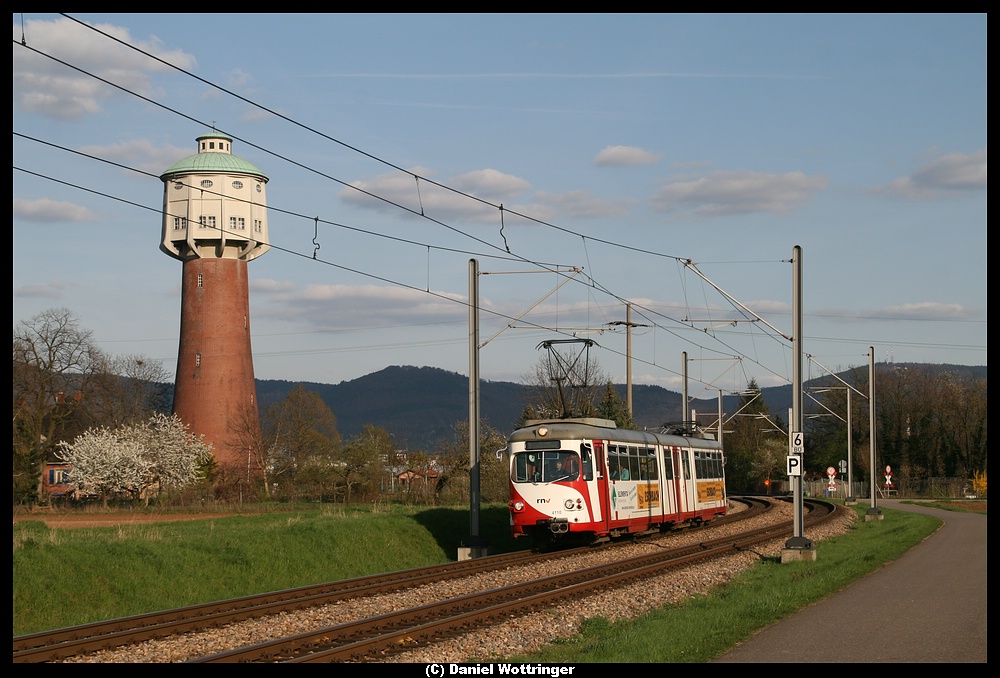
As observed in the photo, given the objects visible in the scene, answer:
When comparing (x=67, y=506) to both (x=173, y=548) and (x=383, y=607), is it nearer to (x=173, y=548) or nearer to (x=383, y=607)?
(x=173, y=548)

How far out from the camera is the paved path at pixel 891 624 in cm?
1176

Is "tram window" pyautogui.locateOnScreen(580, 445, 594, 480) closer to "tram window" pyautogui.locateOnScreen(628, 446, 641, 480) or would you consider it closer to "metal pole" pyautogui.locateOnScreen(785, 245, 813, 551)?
"tram window" pyautogui.locateOnScreen(628, 446, 641, 480)

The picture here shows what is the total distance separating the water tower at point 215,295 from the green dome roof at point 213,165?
64 mm

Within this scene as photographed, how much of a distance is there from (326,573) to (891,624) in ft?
44.4

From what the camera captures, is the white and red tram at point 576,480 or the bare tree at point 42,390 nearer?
the white and red tram at point 576,480

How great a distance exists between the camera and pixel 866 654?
1168cm

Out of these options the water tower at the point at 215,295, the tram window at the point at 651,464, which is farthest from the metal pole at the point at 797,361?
the water tower at the point at 215,295

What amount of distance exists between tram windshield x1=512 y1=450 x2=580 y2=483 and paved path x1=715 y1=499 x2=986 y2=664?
25.2ft

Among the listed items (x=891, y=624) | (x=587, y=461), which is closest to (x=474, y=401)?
(x=587, y=461)

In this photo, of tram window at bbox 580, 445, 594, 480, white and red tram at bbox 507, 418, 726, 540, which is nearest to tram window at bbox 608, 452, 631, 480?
white and red tram at bbox 507, 418, 726, 540

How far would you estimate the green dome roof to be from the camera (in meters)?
71.5

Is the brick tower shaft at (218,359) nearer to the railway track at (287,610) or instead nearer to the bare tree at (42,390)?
the bare tree at (42,390)
